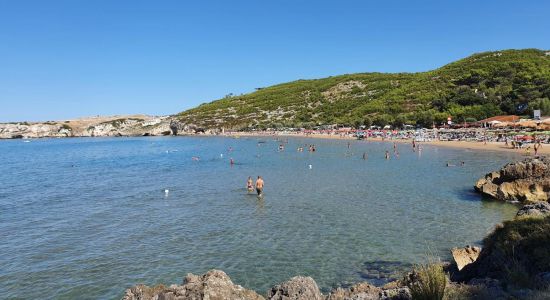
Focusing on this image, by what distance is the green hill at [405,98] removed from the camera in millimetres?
83625

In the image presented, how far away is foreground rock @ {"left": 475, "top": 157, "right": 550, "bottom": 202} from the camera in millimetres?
20266

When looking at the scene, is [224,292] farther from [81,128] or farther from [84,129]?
[81,128]

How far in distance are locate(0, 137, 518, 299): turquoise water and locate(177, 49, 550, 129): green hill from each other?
57.9 m

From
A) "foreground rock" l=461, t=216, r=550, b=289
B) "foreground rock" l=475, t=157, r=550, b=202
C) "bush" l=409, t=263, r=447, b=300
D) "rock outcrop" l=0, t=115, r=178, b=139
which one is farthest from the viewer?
"rock outcrop" l=0, t=115, r=178, b=139

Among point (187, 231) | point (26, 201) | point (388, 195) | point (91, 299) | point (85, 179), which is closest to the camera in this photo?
point (91, 299)

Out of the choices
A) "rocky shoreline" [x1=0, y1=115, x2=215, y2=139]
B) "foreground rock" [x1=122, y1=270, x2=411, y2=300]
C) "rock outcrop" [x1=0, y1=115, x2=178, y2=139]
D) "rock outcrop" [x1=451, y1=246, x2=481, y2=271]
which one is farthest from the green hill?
"foreground rock" [x1=122, y1=270, x2=411, y2=300]

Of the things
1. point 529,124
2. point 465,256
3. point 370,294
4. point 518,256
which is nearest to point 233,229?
point 465,256

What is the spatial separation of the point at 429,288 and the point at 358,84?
160 meters

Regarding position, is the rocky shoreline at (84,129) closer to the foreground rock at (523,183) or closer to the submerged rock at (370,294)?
the foreground rock at (523,183)

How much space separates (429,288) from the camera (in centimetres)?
612

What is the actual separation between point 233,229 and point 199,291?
1071 cm

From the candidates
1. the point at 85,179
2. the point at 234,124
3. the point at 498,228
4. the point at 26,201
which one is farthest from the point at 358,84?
the point at 498,228

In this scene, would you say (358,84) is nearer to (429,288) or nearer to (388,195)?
(388,195)

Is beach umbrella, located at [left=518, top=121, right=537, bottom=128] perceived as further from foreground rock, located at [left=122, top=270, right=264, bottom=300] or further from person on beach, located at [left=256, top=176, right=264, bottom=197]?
foreground rock, located at [left=122, top=270, right=264, bottom=300]
